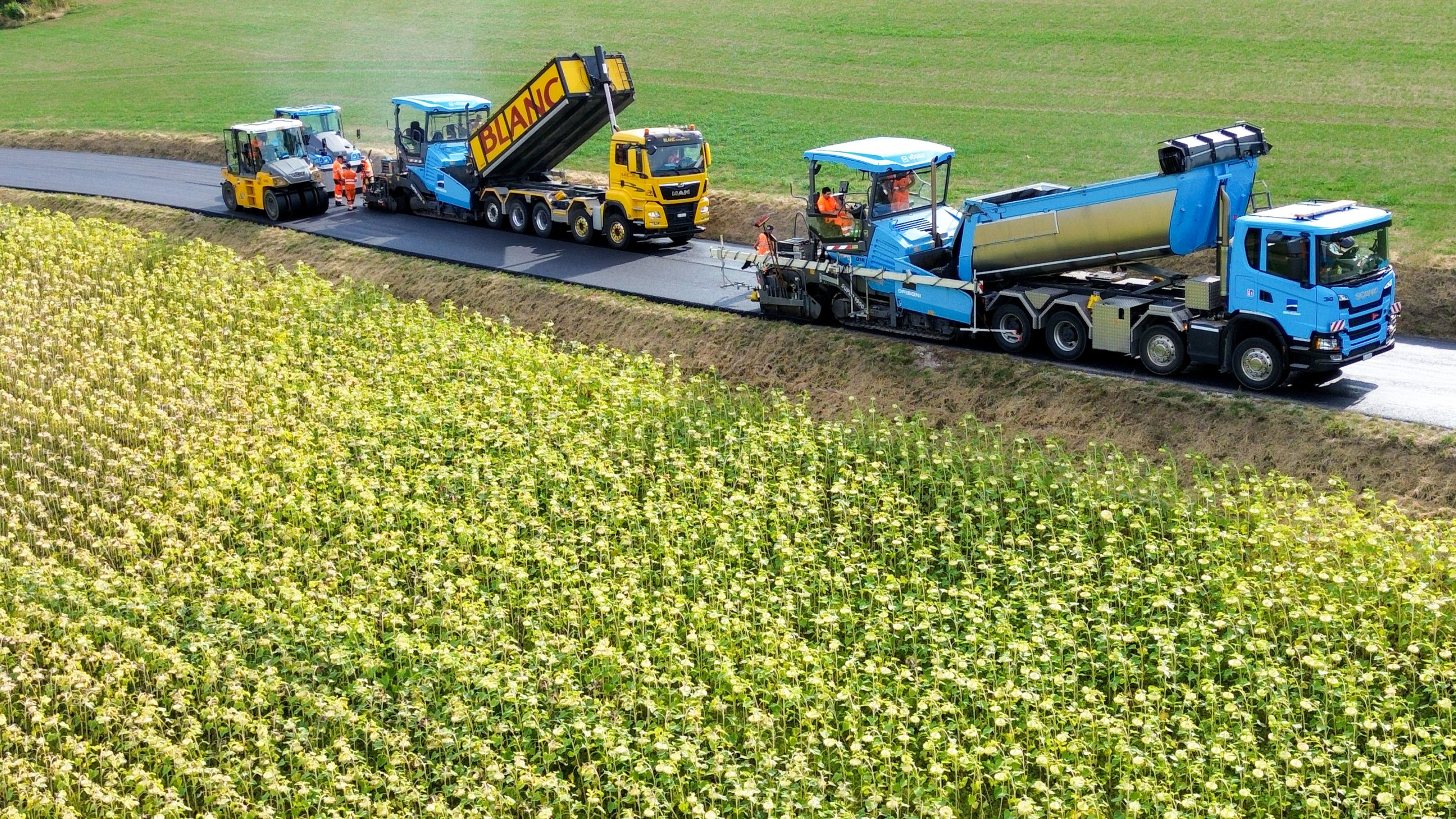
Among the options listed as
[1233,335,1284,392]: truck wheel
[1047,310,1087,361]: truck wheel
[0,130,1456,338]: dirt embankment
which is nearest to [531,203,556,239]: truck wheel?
[0,130,1456,338]: dirt embankment

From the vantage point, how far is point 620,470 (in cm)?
1652

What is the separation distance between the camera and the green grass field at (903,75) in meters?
29.4

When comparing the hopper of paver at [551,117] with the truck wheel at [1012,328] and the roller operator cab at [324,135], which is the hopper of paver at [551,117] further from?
the truck wheel at [1012,328]

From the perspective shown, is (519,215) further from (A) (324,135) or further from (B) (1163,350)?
(B) (1163,350)

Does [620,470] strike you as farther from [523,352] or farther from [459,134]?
[459,134]

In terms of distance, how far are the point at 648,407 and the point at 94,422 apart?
7478mm

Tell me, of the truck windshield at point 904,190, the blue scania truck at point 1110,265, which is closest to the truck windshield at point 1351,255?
the blue scania truck at point 1110,265

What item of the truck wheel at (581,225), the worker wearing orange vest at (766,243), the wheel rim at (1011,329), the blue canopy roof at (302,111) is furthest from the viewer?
the blue canopy roof at (302,111)

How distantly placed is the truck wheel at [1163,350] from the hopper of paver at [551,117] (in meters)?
12.0

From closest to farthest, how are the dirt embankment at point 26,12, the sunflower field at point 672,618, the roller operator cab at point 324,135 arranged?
1. the sunflower field at point 672,618
2. the roller operator cab at point 324,135
3. the dirt embankment at point 26,12

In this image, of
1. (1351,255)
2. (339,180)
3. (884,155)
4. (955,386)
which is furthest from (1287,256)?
(339,180)

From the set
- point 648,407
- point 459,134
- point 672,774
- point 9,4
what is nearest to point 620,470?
point 648,407

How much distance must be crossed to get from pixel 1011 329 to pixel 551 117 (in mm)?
11319

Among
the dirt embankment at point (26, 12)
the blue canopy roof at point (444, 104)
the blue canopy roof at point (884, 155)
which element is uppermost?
the dirt embankment at point (26, 12)
